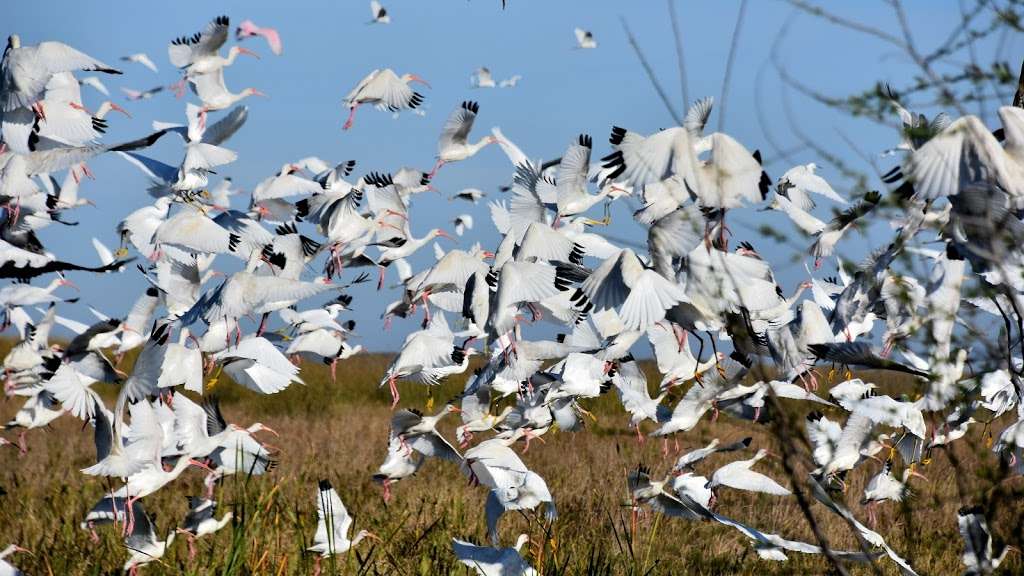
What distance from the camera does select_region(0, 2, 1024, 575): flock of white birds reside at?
2557mm

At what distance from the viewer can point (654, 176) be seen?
2453 millimetres

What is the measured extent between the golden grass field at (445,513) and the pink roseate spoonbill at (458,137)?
1847 mm

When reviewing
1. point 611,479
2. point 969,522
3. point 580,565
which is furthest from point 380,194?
point 611,479

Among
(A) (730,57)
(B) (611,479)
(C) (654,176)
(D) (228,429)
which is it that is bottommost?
(B) (611,479)

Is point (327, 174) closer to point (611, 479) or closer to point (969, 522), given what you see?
point (611, 479)

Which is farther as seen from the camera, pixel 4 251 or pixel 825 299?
pixel 825 299

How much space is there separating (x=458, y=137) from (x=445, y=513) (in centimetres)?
197

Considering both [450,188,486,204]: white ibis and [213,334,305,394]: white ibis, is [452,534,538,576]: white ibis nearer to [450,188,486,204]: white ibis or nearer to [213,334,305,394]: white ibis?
[213,334,305,394]: white ibis

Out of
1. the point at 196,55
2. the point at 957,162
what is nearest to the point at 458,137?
the point at 196,55

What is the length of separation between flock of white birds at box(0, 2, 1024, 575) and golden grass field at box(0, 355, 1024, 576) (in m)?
0.24

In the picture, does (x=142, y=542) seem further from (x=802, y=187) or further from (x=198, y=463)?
(x=802, y=187)

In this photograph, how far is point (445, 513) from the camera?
4.95 m

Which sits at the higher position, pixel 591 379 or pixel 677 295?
pixel 677 295

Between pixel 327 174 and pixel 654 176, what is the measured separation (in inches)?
122
